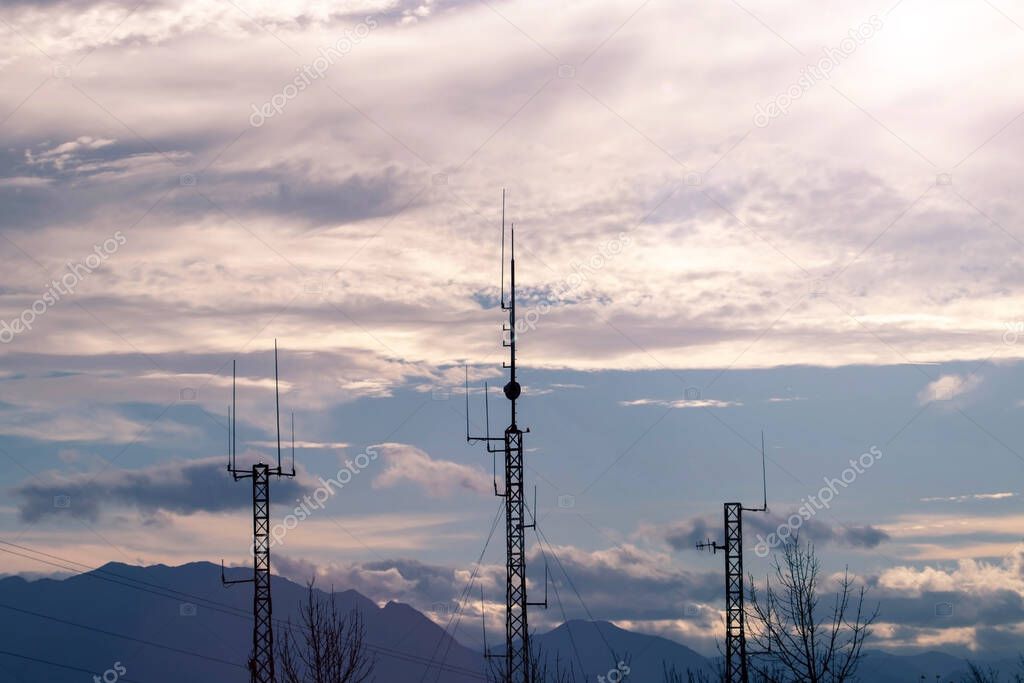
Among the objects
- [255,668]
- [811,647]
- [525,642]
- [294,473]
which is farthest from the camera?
[294,473]

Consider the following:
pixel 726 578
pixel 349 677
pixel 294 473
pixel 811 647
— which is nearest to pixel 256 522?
pixel 294 473

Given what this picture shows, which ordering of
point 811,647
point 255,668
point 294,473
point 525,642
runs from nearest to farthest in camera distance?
point 811,647 → point 525,642 → point 255,668 → point 294,473

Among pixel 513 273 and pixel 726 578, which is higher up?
pixel 513 273

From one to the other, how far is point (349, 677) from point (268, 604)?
4908 millimetres

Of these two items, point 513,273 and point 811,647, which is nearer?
point 811,647

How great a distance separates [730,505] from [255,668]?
79.4 ft

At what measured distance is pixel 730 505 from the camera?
63438 mm

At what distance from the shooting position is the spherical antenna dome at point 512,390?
55312 mm

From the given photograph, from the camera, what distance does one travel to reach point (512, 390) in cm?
5538

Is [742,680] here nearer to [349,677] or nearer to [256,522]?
[349,677]

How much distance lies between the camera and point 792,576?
44938 millimetres

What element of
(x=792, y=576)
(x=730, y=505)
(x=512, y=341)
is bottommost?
(x=792, y=576)

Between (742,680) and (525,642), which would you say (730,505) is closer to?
(742,680)

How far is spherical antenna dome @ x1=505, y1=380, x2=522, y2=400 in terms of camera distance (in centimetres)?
5531
